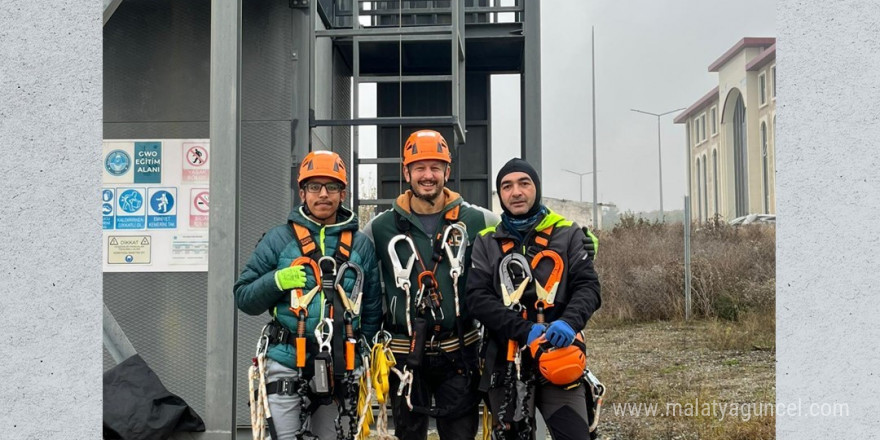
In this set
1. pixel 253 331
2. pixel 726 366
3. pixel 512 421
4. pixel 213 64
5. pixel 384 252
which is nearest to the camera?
pixel 512 421

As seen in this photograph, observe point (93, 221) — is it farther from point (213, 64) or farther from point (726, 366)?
point (726, 366)

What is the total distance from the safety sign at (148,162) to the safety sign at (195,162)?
0.69 ft

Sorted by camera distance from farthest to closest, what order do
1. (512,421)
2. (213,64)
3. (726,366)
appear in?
(726,366)
(213,64)
(512,421)

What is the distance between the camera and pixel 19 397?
3.37 m

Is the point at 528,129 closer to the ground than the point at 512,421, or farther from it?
farther from it

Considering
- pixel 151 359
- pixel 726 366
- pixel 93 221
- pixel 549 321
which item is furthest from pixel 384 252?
pixel 726 366

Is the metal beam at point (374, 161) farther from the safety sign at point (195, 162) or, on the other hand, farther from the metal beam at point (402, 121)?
the safety sign at point (195, 162)

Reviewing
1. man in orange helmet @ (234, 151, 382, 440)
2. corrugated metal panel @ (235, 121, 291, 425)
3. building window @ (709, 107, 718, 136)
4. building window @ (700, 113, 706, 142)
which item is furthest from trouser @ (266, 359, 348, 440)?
building window @ (700, 113, 706, 142)

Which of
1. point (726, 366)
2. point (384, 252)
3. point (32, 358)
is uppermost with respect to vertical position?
point (384, 252)

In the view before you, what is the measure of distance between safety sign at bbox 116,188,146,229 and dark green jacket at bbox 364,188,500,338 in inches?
123

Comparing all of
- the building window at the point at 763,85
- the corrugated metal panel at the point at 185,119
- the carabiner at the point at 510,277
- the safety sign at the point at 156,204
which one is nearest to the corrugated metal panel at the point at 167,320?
the corrugated metal panel at the point at 185,119

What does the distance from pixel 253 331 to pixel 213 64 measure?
250cm

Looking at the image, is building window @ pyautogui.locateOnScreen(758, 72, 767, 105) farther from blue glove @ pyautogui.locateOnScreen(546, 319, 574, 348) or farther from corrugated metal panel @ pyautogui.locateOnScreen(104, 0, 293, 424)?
blue glove @ pyautogui.locateOnScreen(546, 319, 574, 348)

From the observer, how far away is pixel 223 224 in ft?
18.0
